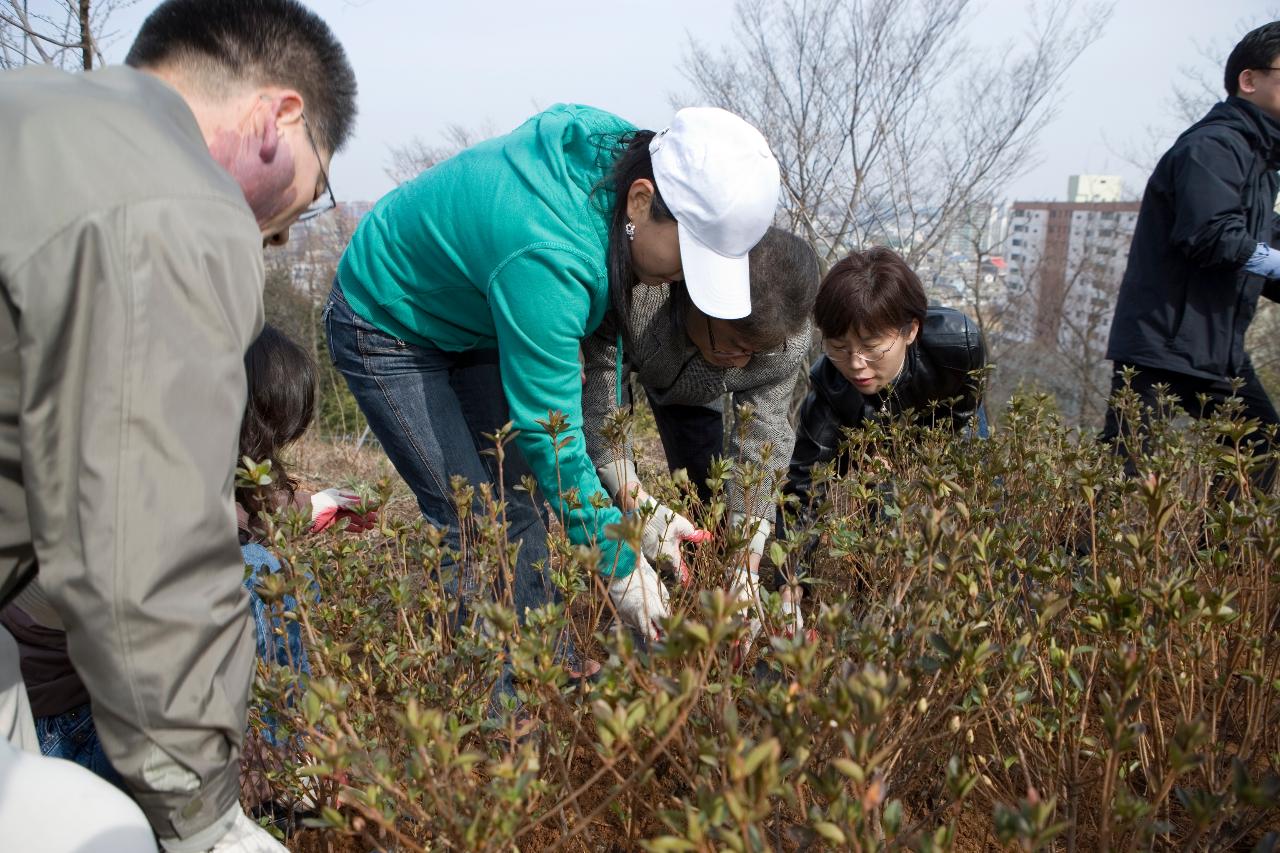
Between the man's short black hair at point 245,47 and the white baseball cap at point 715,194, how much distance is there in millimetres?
737

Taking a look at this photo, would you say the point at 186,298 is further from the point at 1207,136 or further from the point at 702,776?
the point at 1207,136

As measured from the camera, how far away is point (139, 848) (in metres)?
1.07

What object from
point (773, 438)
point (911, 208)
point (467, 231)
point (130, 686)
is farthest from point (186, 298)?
point (911, 208)

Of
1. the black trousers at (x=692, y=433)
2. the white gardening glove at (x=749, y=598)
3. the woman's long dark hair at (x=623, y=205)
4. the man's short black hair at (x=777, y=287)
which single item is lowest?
the black trousers at (x=692, y=433)

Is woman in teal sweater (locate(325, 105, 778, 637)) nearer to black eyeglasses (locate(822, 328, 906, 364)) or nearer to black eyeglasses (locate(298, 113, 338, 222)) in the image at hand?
black eyeglasses (locate(298, 113, 338, 222))

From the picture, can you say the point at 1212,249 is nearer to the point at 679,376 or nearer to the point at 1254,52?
the point at 1254,52

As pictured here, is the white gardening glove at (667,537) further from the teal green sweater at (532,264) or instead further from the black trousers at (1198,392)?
the black trousers at (1198,392)

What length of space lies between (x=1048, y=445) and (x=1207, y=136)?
1.41m

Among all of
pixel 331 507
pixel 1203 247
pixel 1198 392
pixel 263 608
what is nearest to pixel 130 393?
pixel 263 608

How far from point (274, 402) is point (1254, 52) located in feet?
11.2

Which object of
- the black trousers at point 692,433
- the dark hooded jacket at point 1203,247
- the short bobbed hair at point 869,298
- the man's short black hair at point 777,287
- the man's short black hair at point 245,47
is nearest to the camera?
the man's short black hair at point 245,47

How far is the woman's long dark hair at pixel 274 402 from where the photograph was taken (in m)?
2.12

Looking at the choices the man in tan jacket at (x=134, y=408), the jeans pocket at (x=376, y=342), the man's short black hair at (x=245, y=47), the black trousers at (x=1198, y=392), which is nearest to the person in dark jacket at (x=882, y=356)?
the black trousers at (x=1198, y=392)

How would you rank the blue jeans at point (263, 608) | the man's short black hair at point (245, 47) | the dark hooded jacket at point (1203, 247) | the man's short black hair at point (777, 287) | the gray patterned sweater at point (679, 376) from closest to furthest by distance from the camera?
the man's short black hair at point (245, 47)
the blue jeans at point (263, 608)
the man's short black hair at point (777, 287)
the gray patterned sweater at point (679, 376)
the dark hooded jacket at point (1203, 247)
